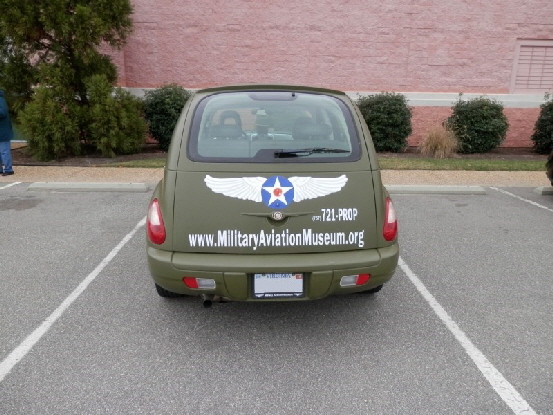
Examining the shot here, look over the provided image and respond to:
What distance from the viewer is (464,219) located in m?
6.30

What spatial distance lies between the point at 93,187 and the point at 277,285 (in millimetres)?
5639

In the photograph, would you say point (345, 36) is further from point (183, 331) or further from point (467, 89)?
point (183, 331)

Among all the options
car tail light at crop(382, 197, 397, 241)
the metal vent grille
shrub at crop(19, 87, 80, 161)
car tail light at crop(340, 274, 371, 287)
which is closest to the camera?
car tail light at crop(340, 274, 371, 287)

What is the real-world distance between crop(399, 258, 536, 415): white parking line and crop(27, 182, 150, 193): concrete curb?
517 centimetres

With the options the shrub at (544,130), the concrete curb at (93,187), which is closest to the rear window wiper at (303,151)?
the concrete curb at (93,187)

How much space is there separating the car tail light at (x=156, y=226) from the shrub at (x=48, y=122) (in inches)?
286

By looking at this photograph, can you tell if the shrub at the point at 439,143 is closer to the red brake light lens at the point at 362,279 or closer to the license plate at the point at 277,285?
the red brake light lens at the point at 362,279

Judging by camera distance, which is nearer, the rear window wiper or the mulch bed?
the rear window wiper

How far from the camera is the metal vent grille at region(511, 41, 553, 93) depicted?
40.0ft

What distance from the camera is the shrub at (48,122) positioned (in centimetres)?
926

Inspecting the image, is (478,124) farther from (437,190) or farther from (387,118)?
(437,190)

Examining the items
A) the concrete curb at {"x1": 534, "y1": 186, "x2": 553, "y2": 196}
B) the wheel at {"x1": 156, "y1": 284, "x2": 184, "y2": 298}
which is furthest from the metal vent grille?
the wheel at {"x1": 156, "y1": 284, "x2": 184, "y2": 298}

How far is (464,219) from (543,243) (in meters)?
1.12

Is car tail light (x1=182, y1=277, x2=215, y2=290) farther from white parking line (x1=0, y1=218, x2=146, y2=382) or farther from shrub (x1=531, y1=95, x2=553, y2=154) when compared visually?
shrub (x1=531, y1=95, x2=553, y2=154)
